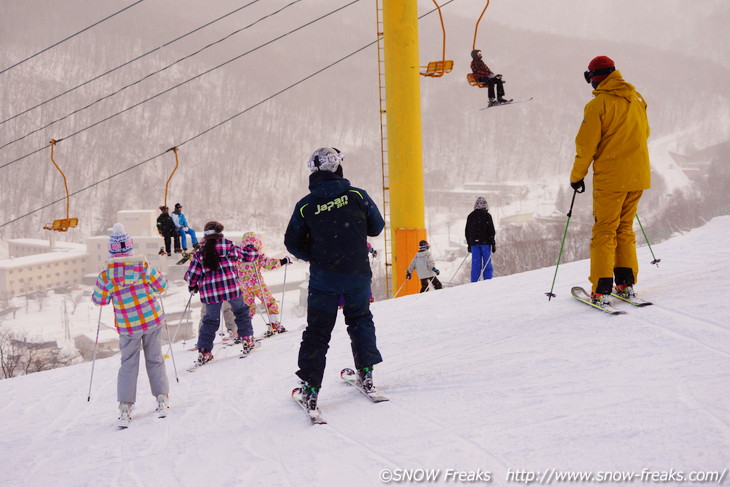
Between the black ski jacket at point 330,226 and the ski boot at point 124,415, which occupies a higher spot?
the black ski jacket at point 330,226

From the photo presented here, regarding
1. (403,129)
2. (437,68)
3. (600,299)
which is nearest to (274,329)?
(600,299)

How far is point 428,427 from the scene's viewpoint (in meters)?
3.07

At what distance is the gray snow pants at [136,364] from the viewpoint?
4273 mm

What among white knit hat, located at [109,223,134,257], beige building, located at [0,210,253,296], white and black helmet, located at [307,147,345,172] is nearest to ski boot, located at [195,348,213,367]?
white knit hat, located at [109,223,134,257]

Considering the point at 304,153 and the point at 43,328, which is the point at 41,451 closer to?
the point at 43,328

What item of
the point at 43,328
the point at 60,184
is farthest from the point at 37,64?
the point at 43,328

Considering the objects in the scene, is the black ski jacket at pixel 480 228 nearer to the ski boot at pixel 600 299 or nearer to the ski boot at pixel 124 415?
the ski boot at pixel 600 299

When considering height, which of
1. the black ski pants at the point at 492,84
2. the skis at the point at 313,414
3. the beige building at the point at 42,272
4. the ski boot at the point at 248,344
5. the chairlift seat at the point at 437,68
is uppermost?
the chairlift seat at the point at 437,68

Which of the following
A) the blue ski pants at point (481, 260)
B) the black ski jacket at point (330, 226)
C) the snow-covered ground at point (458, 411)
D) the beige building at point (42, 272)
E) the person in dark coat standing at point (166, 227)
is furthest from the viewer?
the beige building at point (42, 272)

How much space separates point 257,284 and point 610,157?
4.38 metres

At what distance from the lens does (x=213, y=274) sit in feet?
19.1

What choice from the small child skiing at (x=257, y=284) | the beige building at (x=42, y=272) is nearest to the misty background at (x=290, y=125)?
the beige building at (x=42, y=272)

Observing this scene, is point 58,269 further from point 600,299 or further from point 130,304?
point 600,299

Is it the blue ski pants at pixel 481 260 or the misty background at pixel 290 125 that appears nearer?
the blue ski pants at pixel 481 260
